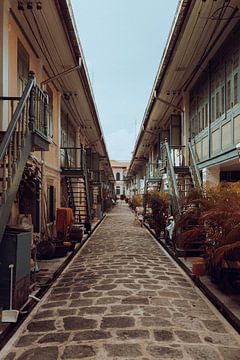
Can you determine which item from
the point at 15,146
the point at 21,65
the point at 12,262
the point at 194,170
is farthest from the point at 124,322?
the point at 194,170

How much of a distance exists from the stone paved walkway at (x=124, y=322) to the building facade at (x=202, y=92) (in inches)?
167

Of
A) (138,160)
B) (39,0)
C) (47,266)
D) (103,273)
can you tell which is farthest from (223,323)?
(138,160)

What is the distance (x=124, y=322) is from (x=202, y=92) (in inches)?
421

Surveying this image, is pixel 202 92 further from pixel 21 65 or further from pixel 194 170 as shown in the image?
pixel 21 65

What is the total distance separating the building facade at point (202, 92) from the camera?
9.82m

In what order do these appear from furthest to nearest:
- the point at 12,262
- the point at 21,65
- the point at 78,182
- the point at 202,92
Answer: the point at 78,182
the point at 202,92
the point at 21,65
the point at 12,262

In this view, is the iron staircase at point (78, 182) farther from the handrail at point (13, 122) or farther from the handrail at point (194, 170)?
the handrail at point (13, 122)

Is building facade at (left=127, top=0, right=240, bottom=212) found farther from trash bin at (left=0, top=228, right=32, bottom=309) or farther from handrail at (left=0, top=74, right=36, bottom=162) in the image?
trash bin at (left=0, top=228, right=32, bottom=309)

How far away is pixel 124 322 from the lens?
515 centimetres

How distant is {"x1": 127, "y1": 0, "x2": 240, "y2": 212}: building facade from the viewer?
387 inches

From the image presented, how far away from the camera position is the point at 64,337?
4.66 meters

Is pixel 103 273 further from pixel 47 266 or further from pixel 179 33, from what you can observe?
pixel 179 33

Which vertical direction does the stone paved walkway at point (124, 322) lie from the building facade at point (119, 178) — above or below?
below

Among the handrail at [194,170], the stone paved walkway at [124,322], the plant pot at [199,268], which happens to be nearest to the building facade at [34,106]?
the stone paved walkway at [124,322]
